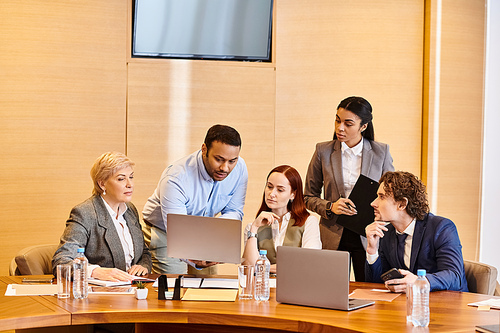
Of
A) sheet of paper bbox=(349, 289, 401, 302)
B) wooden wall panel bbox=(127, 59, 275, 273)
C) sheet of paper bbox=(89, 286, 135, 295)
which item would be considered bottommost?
sheet of paper bbox=(89, 286, 135, 295)

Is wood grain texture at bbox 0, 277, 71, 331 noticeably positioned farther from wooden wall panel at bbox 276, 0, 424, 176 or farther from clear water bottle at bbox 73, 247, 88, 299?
wooden wall panel at bbox 276, 0, 424, 176

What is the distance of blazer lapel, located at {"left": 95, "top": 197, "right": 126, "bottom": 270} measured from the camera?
11.3 ft

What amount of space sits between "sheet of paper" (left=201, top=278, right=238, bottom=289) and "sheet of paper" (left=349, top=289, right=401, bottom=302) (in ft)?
1.93

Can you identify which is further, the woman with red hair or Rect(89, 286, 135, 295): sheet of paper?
the woman with red hair

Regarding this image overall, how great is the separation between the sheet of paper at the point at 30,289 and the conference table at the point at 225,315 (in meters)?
0.07

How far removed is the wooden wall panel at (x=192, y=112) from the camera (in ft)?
17.6

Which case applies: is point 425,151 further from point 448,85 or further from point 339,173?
point 339,173

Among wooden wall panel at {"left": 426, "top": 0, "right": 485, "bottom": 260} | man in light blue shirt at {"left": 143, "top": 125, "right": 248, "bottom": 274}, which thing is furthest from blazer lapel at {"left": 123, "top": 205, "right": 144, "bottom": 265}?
wooden wall panel at {"left": 426, "top": 0, "right": 485, "bottom": 260}

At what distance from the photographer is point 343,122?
4.00 metres

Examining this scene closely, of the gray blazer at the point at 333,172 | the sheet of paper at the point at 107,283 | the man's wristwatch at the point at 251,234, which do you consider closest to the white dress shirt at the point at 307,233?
the man's wristwatch at the point at 251,234

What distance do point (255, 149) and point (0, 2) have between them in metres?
2.38

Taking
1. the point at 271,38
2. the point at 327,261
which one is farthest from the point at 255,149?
the point at 327,261

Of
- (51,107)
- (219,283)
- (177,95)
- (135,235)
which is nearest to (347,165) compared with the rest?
(219,283)

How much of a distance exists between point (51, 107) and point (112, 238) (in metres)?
2.13
